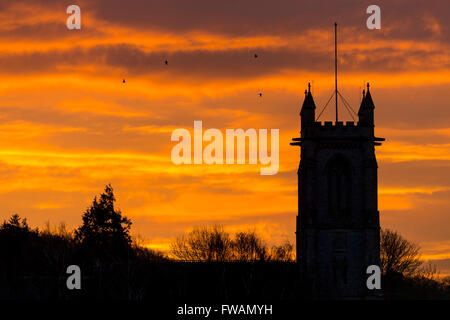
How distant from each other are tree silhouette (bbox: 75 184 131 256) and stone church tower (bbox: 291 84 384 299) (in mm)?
28603

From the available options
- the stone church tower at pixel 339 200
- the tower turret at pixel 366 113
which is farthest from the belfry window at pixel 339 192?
the tower turret at pixel 366 113

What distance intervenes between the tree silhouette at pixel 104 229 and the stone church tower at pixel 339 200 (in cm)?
2860

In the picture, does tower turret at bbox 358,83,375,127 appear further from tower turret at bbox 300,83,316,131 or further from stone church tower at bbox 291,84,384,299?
tower turret at bbox 300,83,316,131

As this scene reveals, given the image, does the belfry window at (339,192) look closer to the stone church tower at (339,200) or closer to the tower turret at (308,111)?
the stone church tower at (339,200)

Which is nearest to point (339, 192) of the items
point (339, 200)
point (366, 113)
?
point (339, 200)

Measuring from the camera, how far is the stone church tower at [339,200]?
171000 millimetres

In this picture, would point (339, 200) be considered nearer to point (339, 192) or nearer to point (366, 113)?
point (339, 192)

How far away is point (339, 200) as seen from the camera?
172 metres

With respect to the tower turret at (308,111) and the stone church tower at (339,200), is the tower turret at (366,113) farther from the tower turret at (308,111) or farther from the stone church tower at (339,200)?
the tower turret at (308,111)

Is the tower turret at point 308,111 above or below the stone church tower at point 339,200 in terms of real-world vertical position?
above

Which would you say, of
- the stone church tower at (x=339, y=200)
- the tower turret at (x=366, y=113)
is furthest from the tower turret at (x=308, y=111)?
the tower turret at (x=366, y=113)

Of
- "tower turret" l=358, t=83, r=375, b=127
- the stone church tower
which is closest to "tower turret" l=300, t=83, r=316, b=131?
the stone church tower
